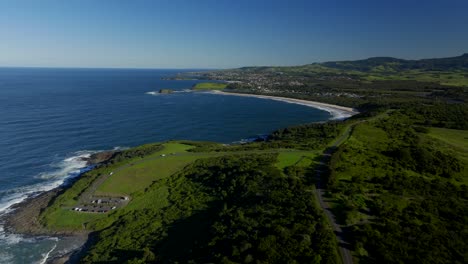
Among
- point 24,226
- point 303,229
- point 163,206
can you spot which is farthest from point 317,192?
point 24,226

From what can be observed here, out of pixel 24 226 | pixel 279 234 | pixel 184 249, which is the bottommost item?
pixel 24 226

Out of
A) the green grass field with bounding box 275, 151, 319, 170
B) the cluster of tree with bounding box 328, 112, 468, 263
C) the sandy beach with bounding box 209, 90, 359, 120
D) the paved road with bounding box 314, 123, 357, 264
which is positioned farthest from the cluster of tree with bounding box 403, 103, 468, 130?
the green grass field with bounding box 275, 151, 319, 170

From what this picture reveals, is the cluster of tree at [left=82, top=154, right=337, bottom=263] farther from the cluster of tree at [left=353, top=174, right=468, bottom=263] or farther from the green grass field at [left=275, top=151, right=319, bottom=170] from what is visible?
the cluster of tree at [left=353, top=174, right=468, bottom=263]

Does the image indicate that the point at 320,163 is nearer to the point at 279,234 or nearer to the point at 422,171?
the point at 422,171

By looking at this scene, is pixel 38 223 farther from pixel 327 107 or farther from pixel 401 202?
pixel 327 107

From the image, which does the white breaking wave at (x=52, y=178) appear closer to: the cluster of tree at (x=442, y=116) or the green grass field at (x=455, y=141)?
the green grass field at (x=455, y=141)

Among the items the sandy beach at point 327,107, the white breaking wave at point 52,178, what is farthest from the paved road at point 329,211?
the sandy beach at point 327,107

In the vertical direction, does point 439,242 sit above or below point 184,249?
above
